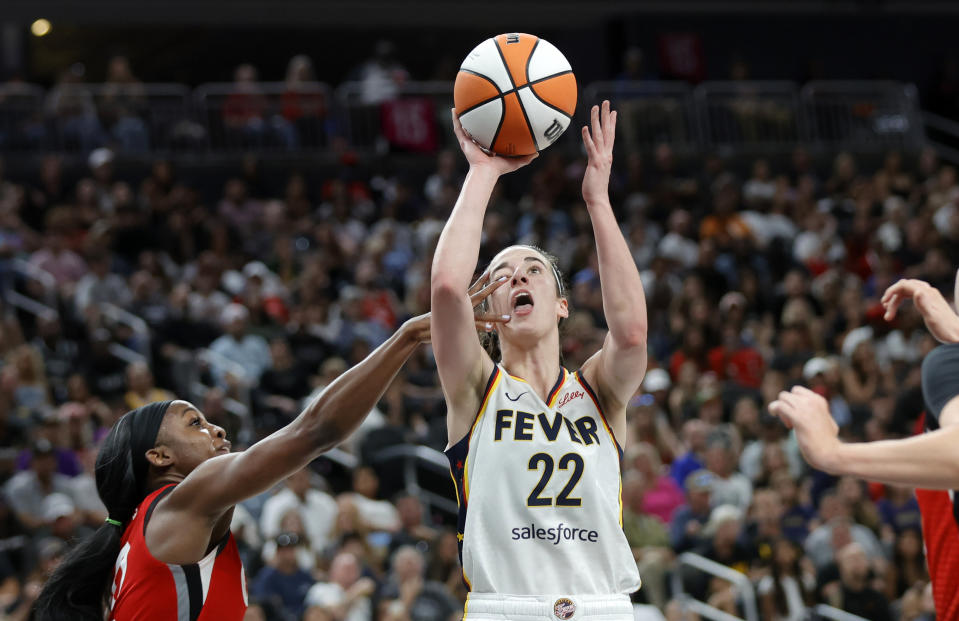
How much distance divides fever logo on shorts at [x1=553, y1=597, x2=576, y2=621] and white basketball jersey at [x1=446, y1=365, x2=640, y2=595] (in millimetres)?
51

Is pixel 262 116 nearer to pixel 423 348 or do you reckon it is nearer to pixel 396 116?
pixel 396 116

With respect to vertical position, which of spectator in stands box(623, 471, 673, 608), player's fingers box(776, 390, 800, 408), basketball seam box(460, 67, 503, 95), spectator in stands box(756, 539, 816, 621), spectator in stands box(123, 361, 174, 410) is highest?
basketball seam box(460, 67, 503, 95)

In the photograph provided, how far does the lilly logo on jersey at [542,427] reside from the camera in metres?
4.30

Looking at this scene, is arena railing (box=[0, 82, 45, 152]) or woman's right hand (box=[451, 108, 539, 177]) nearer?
woman's right hand (box=[451, 108, 539, 177])

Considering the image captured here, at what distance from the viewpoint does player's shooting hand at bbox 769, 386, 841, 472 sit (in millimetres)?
3398

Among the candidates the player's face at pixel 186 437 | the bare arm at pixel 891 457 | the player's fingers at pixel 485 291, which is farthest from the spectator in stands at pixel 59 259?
the bare arm at pixel 891 457

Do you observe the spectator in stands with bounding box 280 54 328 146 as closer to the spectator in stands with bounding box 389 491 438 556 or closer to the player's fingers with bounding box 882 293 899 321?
the spectator in stands with bounding box 389 491 438 556

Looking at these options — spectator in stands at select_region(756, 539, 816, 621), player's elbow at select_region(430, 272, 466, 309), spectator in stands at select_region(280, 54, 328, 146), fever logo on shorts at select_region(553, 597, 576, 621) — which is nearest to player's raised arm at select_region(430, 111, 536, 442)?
player's elbow at select_region(430, 272, 466, 309)

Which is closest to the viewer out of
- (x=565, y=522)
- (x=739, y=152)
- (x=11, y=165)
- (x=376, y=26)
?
(x=565, y=522)

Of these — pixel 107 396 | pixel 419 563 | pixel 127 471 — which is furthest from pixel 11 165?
pixel 127 471

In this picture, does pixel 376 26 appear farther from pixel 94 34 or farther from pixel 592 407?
pixel 592 407

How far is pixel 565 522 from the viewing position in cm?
420

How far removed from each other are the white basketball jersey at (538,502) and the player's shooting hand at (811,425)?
939mm

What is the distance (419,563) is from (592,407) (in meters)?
5.47
